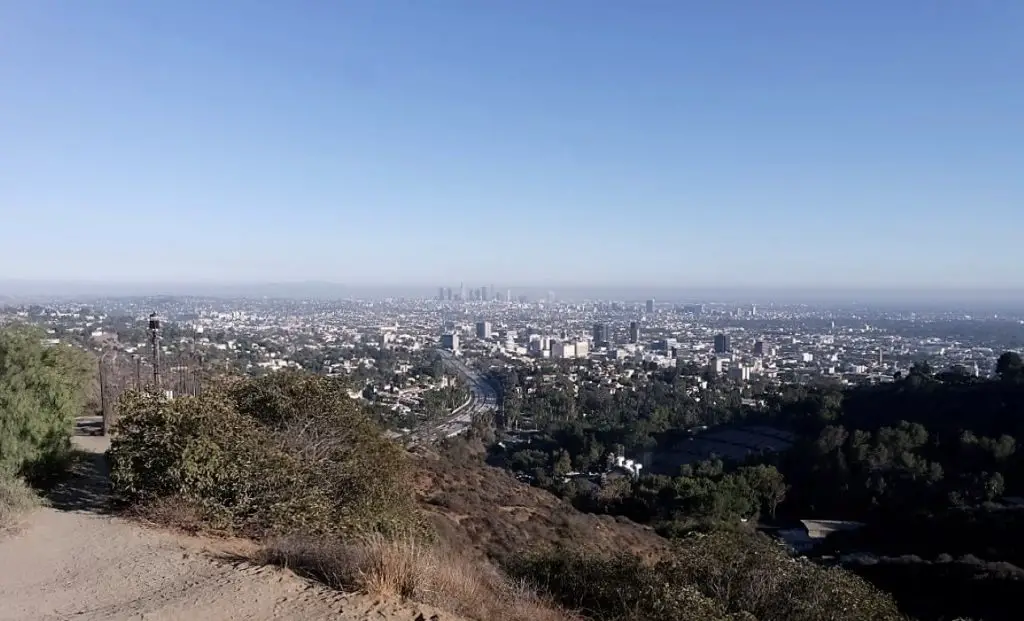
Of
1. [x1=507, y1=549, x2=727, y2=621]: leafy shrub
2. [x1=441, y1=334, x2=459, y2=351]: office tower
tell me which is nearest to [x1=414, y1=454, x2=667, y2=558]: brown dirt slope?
[x1=507, y1=549, x2=727, y2=621]: leafy shrub

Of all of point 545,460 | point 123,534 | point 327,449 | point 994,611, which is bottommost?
point 545,460

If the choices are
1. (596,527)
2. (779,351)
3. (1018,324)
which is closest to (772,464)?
(596,527)

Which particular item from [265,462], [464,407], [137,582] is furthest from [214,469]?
[464,407]

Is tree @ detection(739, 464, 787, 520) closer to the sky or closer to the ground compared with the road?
closer to the sky

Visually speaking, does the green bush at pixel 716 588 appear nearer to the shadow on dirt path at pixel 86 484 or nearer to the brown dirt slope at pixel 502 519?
the brown dirt slope at pixel 502 519

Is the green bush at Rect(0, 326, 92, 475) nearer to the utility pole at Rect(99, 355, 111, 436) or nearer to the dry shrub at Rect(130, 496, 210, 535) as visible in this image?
the dry shrub at Rect(130, 496, 210, 535)

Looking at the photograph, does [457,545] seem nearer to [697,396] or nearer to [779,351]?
[697,396]
